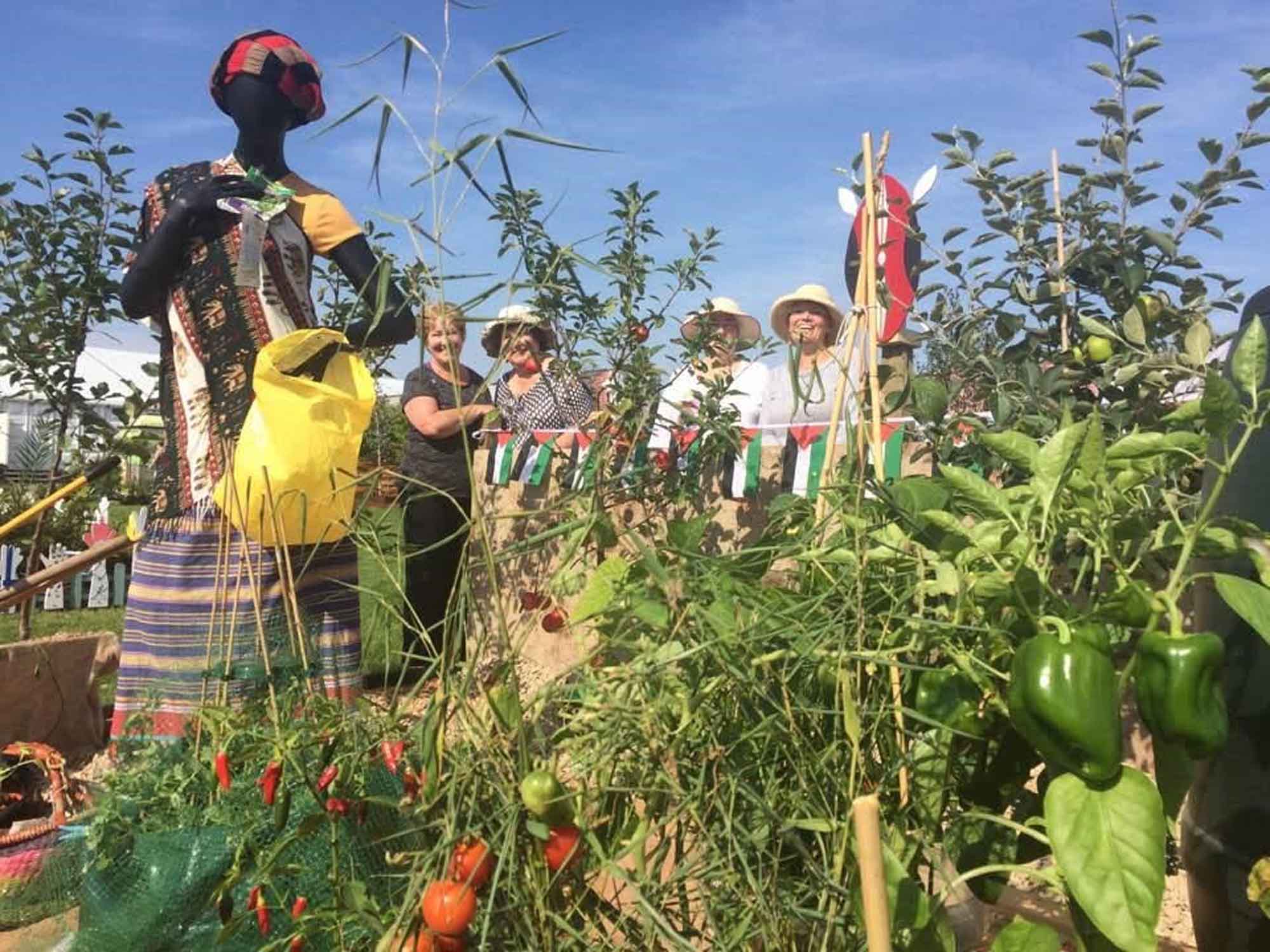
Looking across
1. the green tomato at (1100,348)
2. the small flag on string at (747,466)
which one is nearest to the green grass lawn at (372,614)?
the small flag on string at (747,466)

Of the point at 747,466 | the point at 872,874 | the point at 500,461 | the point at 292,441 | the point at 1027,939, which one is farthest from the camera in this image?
the point at 500,461

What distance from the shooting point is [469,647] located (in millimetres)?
1123

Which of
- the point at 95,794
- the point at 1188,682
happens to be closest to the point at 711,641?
the point at 1188,682

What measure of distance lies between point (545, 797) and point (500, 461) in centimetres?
393

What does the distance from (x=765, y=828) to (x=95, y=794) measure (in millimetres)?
1418

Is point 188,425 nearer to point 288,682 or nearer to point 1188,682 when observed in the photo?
point 288,682

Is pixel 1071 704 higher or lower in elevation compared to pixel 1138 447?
lower

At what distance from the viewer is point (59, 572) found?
2834 millimetres

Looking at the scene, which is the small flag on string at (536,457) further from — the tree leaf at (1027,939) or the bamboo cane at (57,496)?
the tree leaf at (1027,939)

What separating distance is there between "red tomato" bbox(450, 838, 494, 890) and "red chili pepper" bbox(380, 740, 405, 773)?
11.1 inches

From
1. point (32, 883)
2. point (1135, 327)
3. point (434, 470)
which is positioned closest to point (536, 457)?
point (434, 470)

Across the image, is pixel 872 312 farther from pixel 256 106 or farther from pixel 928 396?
pixel 256 106

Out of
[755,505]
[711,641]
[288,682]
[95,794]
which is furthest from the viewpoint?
[755,505]

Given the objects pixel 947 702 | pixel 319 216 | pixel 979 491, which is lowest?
pixel 947 702
